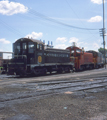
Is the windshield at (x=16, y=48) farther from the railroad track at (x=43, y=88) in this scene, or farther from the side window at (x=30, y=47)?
the railroad track at (x=43, y=88)

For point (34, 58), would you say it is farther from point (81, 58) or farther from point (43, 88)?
point (81, 58)

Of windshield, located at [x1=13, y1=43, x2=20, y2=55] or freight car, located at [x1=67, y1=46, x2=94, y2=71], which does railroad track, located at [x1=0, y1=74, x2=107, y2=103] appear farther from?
freight car, located at [x1=67, y1=46, x2=94, y2=71]

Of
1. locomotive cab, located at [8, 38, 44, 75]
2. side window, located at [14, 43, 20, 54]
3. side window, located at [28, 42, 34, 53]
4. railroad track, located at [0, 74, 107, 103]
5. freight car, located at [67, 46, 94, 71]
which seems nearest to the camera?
railroad track, located at [0, 74, 107, 103]

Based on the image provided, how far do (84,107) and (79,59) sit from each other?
59.4 ft

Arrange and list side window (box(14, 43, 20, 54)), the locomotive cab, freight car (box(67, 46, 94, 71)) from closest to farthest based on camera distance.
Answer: the locomotive cab
side window (box(14, 43, 20, 54))
freight car (box(67, 46, 94, 71))

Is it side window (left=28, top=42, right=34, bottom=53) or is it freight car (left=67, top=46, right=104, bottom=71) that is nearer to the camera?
side window (left=28, top=42, right=34, bottom=53)

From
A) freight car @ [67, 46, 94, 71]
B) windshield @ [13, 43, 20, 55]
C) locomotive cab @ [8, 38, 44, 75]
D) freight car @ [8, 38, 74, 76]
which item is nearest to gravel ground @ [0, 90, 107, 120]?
locomotive cab @ [8, 38, 44, 75]

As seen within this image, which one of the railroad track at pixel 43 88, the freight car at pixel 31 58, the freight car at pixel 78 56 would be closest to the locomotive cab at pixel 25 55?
the freight car at pixel 31 58

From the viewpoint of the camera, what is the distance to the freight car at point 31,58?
571 inches

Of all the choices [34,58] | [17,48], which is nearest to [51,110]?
[34,58]

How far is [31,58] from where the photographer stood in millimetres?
15047

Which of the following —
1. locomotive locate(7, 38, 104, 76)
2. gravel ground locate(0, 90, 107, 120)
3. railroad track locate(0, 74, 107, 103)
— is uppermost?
locomotive locate(7, 38, 104, 76)

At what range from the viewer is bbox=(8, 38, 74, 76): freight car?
14.5 metres

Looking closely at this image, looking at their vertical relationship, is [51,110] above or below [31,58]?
below
